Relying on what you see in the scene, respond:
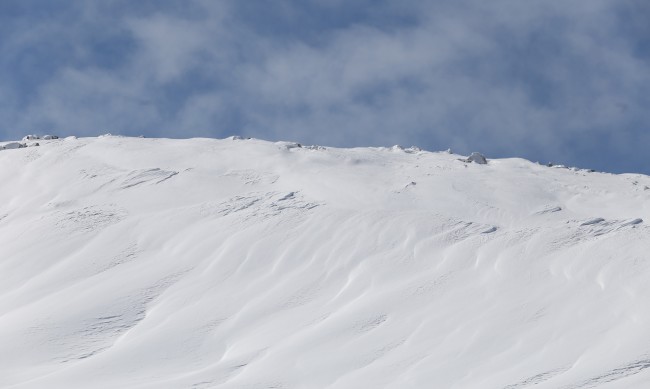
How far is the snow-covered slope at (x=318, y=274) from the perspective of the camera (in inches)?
868

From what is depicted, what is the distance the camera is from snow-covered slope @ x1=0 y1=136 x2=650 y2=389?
22047 millimetres

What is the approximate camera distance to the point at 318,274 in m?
26.6

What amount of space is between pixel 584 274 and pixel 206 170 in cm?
1376

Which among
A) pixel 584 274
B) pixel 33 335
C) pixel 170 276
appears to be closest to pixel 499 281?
pixel 584 274

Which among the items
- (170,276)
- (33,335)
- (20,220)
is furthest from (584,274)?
(20,220)

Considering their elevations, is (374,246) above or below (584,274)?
above

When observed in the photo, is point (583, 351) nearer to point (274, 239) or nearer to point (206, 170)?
point (274, 239)

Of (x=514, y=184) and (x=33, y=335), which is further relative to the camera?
(x=514, y=184)

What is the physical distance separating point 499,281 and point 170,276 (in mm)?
7907

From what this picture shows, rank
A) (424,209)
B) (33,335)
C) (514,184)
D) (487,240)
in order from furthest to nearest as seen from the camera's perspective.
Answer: (514,184) < (424,209) < (487,240) < (33,335)

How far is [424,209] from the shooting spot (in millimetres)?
30469

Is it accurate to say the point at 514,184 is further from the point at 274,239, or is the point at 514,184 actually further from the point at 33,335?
the point at 33,335

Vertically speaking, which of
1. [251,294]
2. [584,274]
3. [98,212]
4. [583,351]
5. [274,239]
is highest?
[98,212]


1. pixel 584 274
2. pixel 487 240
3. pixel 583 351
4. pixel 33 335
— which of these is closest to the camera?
pixel 583 351
